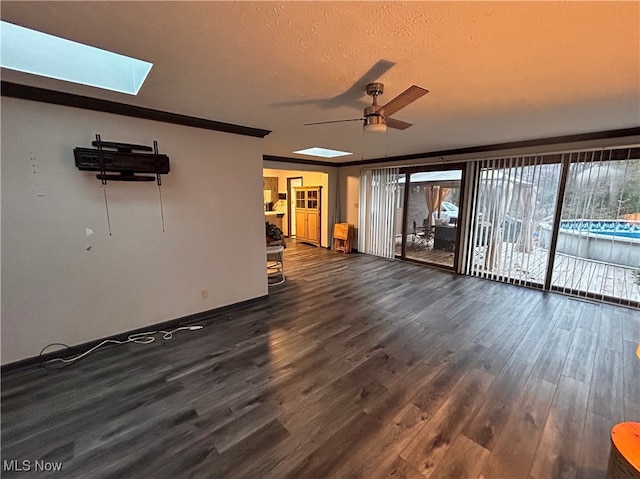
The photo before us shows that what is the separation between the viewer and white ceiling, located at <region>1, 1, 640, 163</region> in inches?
52.5

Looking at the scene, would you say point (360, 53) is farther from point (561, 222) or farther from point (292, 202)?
point (292, 202)

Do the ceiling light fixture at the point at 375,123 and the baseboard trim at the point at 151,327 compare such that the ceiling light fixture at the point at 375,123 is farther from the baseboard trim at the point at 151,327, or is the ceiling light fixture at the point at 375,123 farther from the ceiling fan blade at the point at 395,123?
the baseboard trim at the point at 151,327

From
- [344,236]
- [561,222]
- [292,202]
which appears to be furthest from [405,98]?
[292,202]

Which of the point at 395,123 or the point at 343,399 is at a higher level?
the point at 395,123

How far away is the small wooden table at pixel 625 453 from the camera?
117 cm

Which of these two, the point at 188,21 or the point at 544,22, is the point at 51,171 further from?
the point at 544,22

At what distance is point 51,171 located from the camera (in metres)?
2.39

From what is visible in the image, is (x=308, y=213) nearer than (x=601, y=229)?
No

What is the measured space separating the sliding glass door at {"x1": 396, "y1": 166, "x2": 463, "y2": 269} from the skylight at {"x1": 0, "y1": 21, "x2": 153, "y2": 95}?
16.8 ft

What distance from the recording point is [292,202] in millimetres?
9359

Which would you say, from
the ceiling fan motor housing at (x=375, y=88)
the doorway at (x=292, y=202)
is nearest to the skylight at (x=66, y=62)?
the ceiling fan motor housing at (x=375, y=88)

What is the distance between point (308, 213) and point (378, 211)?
2.36m

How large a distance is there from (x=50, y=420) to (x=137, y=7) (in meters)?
2.60

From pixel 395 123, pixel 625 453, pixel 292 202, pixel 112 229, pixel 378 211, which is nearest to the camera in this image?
pixel 625 453
